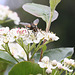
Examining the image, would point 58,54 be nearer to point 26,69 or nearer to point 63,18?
point 26,69

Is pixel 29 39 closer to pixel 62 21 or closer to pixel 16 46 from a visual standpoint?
pixel 16 46

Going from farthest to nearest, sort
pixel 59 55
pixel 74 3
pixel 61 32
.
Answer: pixel 74 3, pixel 61 32, pixel 59 55

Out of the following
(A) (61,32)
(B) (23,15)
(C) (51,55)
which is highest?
(C) (51,55)

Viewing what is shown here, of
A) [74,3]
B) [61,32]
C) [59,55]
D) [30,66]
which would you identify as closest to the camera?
[30,66]

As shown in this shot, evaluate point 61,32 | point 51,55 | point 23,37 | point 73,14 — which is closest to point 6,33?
point 23,37

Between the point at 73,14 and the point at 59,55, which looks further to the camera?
the point at 73,14

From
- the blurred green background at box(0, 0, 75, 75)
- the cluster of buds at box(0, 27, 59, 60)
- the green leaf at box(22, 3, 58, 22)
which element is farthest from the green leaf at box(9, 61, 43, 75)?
the blurred green background at box(0, 0, 75, 75)

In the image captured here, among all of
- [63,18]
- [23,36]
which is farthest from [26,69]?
[63,18]

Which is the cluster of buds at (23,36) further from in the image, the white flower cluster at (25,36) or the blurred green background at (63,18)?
the blurred green background at (63,18)
